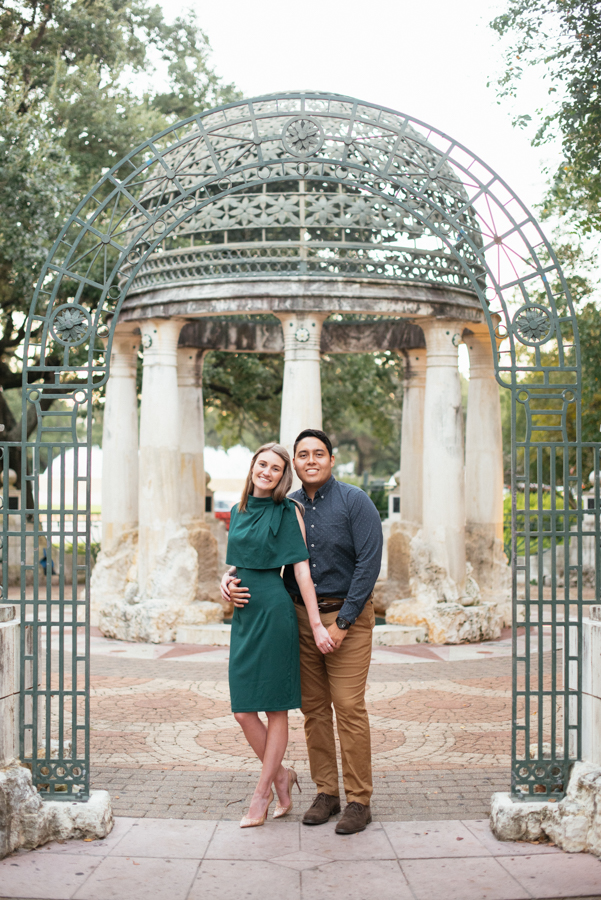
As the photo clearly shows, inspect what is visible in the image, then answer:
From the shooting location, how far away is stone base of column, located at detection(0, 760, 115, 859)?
490 centimetres

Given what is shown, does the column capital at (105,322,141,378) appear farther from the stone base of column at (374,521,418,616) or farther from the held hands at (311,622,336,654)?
the held hands at (311,622,336,654)

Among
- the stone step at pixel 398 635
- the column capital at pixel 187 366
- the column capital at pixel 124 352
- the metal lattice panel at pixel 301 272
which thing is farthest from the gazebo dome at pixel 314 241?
the stone step at pixel 398 635

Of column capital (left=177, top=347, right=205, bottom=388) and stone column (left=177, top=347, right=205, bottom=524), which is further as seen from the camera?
column capital (left=177, top=347, right=205, bottom=388)

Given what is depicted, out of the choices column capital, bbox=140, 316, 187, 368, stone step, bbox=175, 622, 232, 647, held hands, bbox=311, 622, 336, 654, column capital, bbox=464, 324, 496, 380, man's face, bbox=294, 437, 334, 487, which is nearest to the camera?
held hands, bbox=311, 622, 336, 654

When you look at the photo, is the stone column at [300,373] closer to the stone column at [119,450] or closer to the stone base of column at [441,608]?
the stone base of column at [441,608]

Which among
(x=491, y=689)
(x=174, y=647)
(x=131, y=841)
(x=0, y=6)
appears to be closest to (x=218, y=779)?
(x=131, y=841)

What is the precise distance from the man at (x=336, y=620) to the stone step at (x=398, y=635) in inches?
260

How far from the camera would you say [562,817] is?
16.6 ft

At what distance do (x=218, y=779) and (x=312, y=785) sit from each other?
2.21 ft

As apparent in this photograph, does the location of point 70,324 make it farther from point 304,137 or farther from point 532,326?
point 532,326

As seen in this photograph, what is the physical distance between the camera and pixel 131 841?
201 inches

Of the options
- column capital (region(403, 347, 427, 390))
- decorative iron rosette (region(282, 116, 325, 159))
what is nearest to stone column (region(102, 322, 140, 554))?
column capital (region(403, 347, 427, 390))

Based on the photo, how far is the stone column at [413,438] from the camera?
15.2 meters

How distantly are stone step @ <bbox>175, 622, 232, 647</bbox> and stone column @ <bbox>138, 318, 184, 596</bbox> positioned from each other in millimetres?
931
